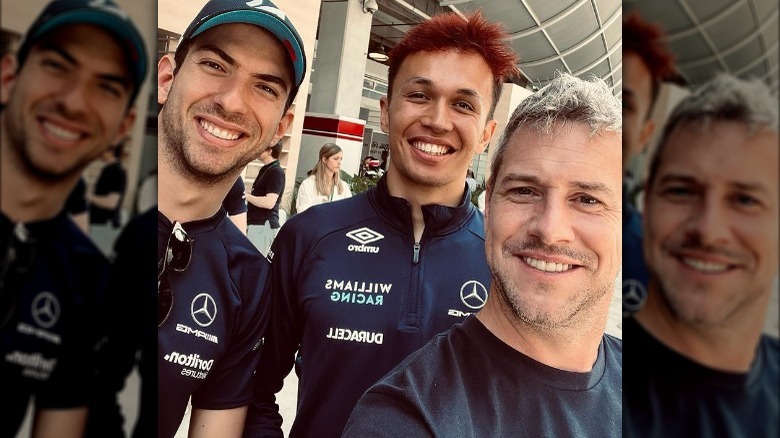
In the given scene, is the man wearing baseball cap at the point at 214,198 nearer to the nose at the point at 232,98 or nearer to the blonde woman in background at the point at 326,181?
the nose at the point at 232,98

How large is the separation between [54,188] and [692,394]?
2.04ft

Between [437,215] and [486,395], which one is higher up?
[437,215]

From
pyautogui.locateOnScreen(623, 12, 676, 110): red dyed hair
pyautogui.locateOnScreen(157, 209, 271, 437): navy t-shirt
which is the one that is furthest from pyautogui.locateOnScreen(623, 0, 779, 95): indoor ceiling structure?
pyautogui.locateOnScreen(157, 209, 271, 437): navy t-shirt

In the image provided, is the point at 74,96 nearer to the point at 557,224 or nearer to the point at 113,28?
the point at 113,28

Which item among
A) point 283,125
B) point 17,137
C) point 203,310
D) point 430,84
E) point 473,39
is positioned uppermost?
point 473,39

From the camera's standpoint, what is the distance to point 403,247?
1.32 metres

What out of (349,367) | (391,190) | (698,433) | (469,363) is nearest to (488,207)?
(391,190)

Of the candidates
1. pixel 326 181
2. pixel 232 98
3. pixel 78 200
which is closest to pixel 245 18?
pixel 232 98

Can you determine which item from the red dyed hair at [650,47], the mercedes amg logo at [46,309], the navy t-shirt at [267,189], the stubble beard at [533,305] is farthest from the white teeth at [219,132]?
the red dyed hair at [650,47]

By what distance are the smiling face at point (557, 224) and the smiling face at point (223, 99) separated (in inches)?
21.4

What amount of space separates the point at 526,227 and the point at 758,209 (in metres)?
0.81

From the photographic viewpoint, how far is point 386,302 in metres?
1.30

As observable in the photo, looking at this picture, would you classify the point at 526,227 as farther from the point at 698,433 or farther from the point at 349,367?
the point at 698,433

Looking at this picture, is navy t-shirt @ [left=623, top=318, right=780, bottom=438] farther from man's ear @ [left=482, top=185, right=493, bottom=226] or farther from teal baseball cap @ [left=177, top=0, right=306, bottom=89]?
teal baseball cap @ [left=177, top=0, right=306, bottom=89]
